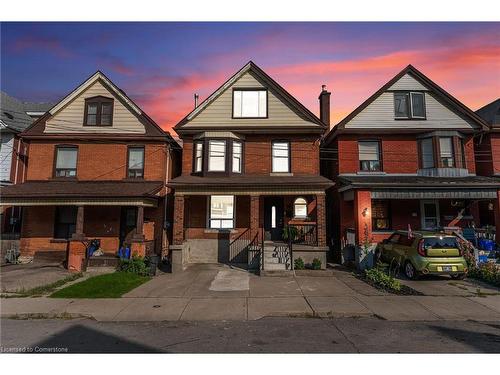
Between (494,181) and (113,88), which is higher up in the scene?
(113,88)

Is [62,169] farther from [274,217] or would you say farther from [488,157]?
[488,157]

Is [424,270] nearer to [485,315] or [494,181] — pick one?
[485,315]

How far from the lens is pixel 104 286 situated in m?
11.0

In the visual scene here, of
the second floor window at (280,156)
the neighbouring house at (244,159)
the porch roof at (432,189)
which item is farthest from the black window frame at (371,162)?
the second floor window at (280,156)

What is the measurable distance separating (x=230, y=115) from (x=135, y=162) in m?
6.09

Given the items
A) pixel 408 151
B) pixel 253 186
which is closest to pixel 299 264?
pixel 253 186

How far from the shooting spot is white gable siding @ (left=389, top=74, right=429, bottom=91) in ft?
59.2

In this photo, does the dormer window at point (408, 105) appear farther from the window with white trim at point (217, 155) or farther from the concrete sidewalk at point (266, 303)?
the window with white trim at point (217, 155)

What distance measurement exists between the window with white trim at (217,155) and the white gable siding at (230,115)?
1.07m

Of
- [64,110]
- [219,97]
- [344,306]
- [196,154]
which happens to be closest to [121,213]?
[196,154]

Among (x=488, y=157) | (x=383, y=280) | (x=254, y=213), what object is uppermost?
(x=488, y=157)

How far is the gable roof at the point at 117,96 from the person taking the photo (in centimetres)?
1742

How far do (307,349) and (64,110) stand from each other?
1849cm

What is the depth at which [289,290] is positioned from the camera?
34.8 feet
